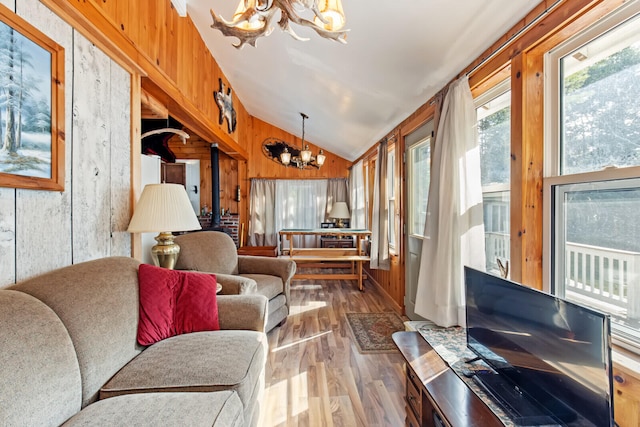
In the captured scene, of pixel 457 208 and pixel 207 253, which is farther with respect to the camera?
pixel 207 253

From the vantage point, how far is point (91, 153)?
166cm

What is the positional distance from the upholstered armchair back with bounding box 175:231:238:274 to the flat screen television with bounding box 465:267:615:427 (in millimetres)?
2299

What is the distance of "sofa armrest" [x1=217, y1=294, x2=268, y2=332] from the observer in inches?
69.7

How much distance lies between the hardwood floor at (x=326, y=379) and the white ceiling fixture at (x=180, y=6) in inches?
124

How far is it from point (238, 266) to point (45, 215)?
2.00 m

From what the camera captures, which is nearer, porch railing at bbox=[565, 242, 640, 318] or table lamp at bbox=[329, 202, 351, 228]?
porch railing at bbox=[565, 242, 640, 318]

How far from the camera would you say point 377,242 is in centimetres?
408

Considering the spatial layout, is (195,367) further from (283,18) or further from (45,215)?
(283,18)

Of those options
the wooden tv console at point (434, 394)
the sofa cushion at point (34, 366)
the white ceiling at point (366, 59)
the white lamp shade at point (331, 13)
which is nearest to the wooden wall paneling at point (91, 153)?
the sofa cushion at point (34, 366)

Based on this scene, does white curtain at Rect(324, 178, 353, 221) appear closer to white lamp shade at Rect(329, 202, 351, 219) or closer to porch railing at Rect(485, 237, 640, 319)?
white lamp shade at Rect(329, 202, 351, 219)

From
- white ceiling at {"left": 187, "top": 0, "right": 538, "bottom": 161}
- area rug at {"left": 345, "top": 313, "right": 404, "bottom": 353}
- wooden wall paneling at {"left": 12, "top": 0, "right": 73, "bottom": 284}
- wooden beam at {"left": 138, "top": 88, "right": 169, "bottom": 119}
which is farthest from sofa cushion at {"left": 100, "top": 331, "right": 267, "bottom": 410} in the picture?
wooden beam at {"left": 138, "top": 88, "right": 169, "bottom": 119}

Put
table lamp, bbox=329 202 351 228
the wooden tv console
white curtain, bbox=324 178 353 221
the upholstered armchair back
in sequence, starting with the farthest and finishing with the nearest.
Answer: white curtain, bbox=324 178 353 221 → table lamp, bbox=329 202 351 228 → the upholstered armchair back → the wooden tv console

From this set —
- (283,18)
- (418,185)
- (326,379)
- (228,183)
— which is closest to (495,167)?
(418,185)

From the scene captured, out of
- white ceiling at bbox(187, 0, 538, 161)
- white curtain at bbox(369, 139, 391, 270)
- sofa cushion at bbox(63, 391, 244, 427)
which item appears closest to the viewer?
sofa cushion at bbox(63, 391, 244, 427)
